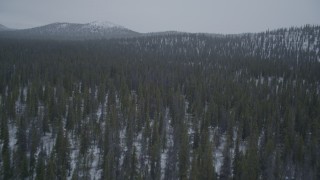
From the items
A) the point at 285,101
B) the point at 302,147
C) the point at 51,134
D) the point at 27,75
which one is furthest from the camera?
the point at 27,75

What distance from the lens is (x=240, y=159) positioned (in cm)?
5003

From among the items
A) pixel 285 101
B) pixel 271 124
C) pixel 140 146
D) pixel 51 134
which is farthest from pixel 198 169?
pixel 285 101

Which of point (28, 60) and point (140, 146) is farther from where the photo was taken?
point (28, 60)

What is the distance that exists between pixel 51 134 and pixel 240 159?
39824 mm

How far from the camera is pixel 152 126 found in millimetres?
66312

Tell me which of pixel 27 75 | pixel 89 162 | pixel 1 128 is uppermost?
pixel 27 75

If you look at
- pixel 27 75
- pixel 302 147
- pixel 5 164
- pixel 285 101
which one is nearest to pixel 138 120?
pixel 5 164

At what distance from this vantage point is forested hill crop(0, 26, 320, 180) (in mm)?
48438

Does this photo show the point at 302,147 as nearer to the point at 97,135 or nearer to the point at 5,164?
the point at 97,135

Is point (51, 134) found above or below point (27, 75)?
below

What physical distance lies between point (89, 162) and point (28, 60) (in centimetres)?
9620

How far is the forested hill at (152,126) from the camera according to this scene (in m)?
48.4

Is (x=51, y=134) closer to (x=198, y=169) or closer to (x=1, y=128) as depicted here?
(x=1, y=128)

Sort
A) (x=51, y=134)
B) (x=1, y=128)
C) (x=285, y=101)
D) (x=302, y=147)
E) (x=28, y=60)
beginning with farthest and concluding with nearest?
(x=28, y=60) → (x=285, y=101) → (x=51, y=134) → (x=1, y=128) → (x=302, y=147)
